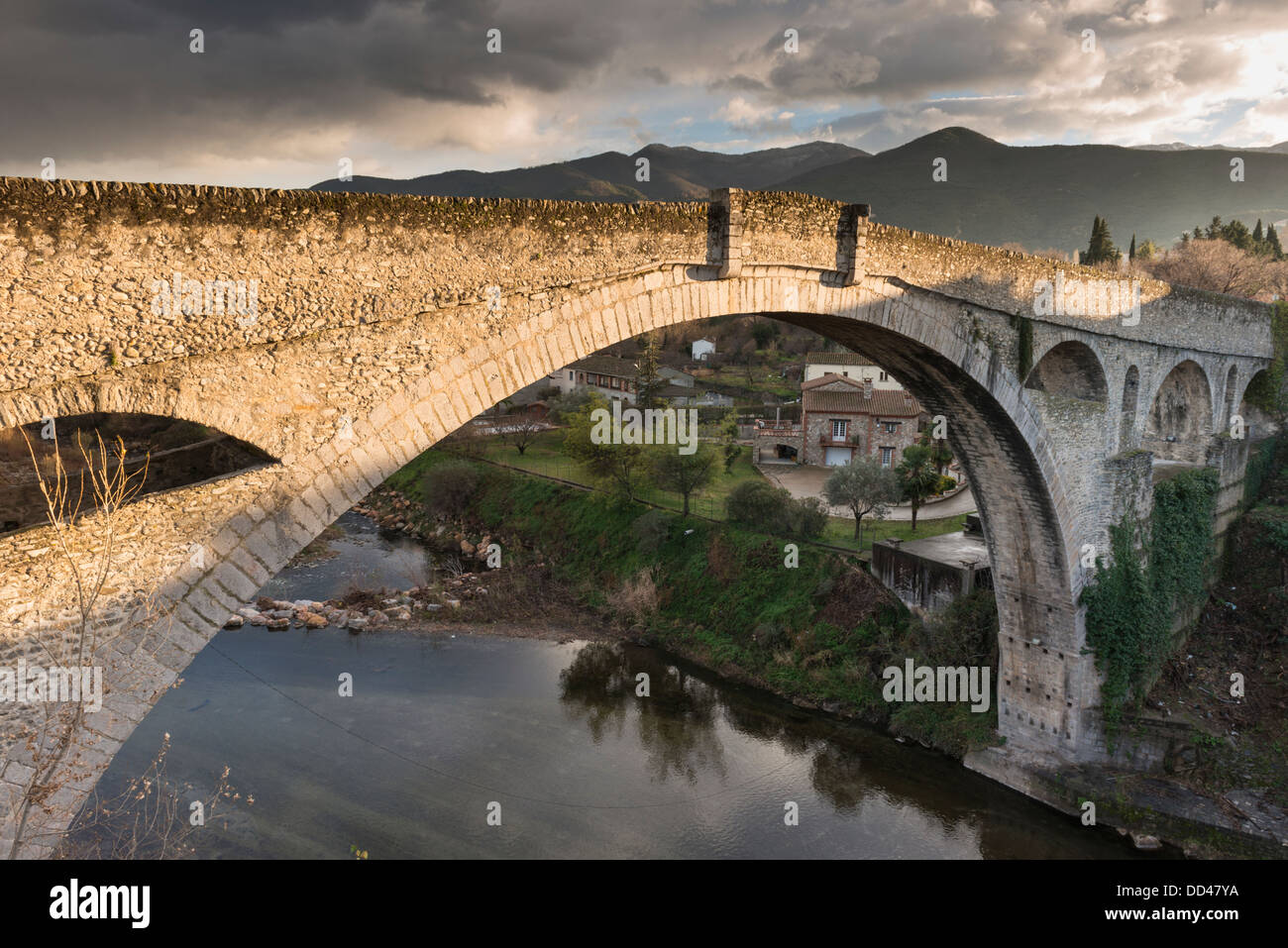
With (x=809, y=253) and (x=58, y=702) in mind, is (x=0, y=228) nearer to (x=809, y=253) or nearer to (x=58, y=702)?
(x=58, y=702)

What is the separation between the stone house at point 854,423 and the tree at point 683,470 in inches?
265

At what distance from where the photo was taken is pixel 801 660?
1753 centimetres

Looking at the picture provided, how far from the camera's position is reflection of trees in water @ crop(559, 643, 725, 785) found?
1458 cm

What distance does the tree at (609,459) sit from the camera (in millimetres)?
24688

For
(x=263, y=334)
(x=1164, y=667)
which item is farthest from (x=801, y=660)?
(x=263, y=334)

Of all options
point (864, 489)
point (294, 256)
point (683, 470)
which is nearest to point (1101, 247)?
point (864, 489)

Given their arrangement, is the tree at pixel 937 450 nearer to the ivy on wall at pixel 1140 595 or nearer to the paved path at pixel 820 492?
the paved path at pixel 820 492

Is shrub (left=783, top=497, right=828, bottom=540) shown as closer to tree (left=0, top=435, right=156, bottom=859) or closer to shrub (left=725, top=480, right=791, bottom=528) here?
shrub (left=725, top=480, right=791, bottom=528)

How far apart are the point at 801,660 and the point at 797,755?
307 cm

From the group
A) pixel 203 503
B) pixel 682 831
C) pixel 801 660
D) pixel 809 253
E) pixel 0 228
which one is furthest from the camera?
pixel 801 660

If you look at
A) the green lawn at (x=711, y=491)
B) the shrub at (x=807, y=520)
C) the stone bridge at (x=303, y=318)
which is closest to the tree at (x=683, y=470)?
the green lawn at (x=711, y=491)

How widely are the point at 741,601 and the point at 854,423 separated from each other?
1151 centimetres

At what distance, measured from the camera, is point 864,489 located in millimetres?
19531
